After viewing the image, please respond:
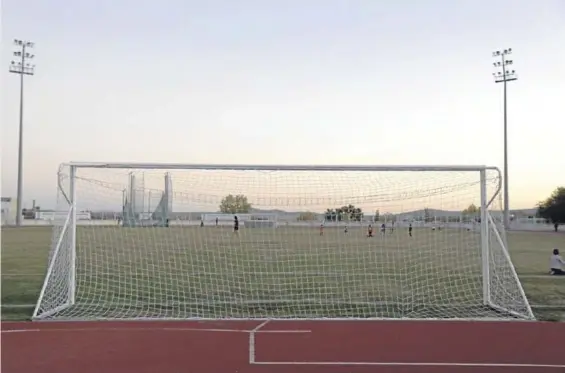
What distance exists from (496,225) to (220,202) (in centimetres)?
644

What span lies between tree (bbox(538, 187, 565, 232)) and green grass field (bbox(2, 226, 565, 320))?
53132 mm

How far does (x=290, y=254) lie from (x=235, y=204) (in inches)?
233

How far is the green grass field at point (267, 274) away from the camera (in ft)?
34.8

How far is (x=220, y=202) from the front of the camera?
13.7 meters

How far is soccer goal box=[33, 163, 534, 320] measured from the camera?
10375mm

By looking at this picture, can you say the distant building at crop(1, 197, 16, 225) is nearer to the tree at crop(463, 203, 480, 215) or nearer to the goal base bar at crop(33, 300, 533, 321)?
the goal base bar at crop(33, 300, 533, 321)

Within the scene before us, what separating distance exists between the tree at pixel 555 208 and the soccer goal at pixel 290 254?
57.5 meters
